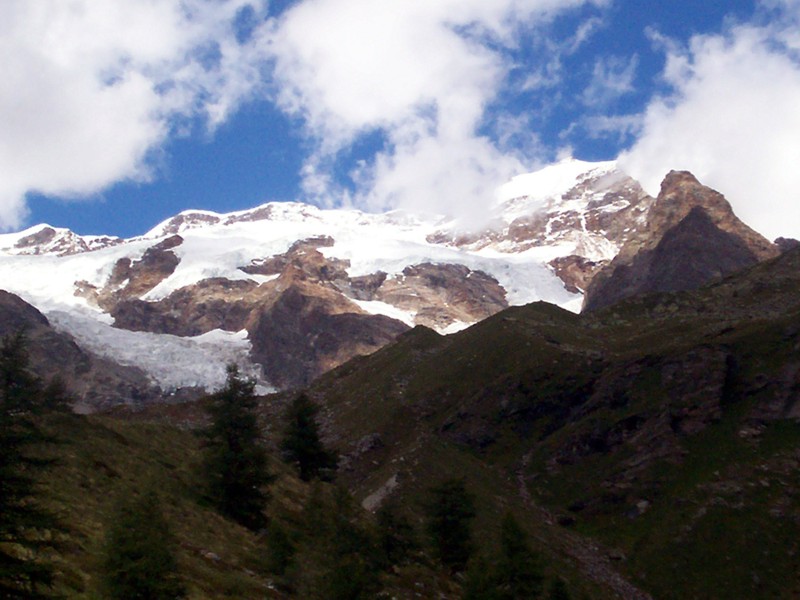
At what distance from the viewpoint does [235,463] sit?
40.2 metres

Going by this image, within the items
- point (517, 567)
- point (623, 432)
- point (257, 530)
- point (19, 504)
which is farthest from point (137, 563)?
point (623, 432)

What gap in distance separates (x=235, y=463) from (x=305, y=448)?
1950 centimetres

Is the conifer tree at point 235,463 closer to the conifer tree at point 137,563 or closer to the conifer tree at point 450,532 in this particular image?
the conifer tree at point 450,532

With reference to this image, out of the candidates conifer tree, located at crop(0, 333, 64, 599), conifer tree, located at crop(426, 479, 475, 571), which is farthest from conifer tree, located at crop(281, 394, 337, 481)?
conifer tree, located at crop(0, 333, 64, 599)

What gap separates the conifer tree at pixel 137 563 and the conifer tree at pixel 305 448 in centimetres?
3725

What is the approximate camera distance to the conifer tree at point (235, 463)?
130 feet

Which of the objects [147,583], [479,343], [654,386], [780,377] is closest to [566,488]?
[654,386]

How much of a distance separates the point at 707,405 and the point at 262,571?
6066 centimetres

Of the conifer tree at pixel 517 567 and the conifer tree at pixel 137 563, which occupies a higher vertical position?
the conifer tree at pixel 517 567

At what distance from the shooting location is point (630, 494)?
74500mm

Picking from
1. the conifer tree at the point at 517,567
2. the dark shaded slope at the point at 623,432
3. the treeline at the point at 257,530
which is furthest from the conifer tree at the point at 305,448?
the conifer tree at the point at 517,567

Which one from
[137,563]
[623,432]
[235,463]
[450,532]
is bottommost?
[137,563]

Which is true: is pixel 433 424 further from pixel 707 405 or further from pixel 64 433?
A: pixel 64 433

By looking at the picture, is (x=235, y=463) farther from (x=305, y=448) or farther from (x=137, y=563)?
(x=137, y=563)
